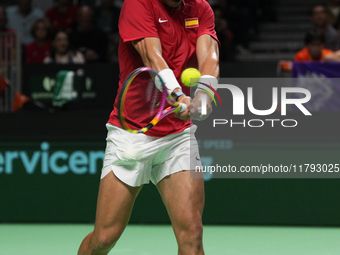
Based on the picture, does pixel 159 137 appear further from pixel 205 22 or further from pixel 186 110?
pixel 205 22

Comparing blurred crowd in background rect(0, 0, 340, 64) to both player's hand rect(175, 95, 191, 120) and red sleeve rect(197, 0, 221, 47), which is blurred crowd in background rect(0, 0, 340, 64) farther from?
player's hand rect(175, 95, 191, 120)

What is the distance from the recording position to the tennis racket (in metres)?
2.59

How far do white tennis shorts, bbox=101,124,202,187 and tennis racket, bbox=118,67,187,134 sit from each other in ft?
0.37

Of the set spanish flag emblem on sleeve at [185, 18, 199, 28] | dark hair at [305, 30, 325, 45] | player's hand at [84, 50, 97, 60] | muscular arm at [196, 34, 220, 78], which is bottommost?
player's hand at [84, 50, 97, 60]

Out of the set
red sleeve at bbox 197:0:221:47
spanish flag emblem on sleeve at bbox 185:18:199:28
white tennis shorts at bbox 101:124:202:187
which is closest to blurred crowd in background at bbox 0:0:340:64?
red sleeve at bbox 197:0:221:47

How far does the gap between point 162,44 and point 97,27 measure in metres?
5.48

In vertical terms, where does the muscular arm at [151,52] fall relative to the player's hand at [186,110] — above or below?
above

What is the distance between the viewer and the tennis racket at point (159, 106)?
2.59 m

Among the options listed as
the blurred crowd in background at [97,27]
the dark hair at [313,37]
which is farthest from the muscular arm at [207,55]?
the dark hair at [313,37]

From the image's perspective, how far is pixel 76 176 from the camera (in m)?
5.21

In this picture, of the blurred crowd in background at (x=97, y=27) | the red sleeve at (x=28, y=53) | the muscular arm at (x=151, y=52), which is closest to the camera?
the muscular arm at (x=151, y=52)

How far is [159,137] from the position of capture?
9.39 feet

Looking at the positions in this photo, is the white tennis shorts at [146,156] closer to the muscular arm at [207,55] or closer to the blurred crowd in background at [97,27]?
the muscular arm at [207,55]

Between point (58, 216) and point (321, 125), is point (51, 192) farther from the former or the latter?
point (321, 125)
